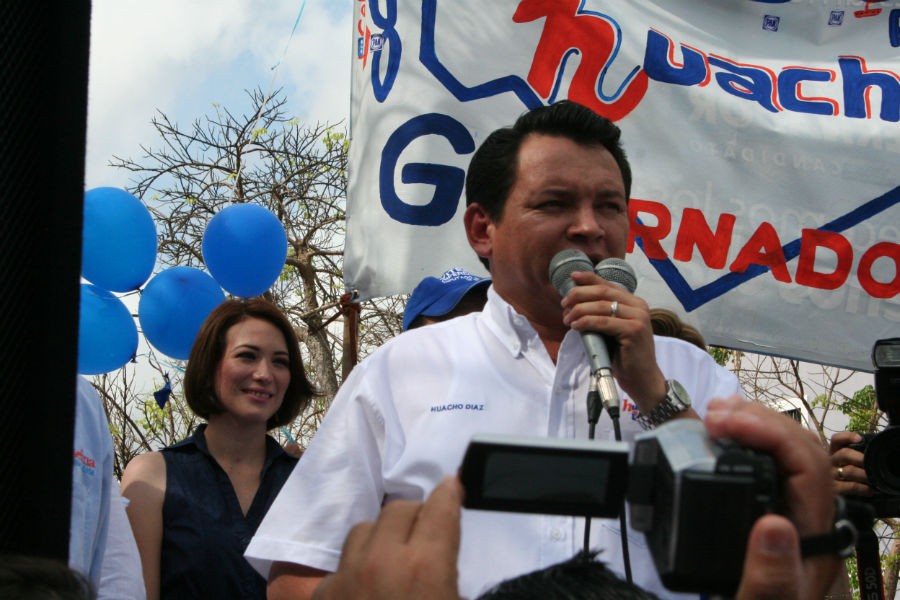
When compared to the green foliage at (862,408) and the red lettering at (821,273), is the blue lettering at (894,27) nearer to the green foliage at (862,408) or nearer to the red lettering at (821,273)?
the red lettering at (821,273)

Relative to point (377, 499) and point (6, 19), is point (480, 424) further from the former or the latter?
point (6, 19)

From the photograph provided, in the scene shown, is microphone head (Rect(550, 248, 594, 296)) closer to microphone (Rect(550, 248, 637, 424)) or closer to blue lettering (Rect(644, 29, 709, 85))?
microphone (Rect(550, 248, 637, 424))

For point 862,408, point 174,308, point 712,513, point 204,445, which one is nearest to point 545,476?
point 712,513

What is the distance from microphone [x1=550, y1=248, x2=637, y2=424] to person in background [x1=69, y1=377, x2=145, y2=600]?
0.91 meters

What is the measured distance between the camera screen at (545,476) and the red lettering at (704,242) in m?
3.29

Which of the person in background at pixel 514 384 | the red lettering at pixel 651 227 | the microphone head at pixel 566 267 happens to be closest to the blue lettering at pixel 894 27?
the red lettering at pixel 651 227

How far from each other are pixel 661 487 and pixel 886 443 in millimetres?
2035

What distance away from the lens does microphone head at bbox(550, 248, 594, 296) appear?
6.35 ft

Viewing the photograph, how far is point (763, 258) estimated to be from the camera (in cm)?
407

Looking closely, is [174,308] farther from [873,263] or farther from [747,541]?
[747,541]

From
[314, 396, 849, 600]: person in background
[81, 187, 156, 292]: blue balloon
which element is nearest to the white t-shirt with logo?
[314, 396, 849, 600]: person in background

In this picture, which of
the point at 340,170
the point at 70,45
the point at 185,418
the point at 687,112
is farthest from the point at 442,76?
the point at 185,418

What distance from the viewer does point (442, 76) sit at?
162 inches

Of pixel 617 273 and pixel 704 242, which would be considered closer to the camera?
pixel 617 273
